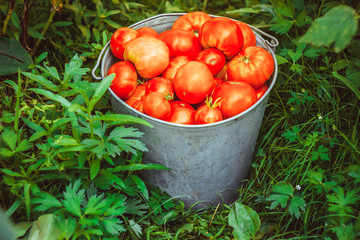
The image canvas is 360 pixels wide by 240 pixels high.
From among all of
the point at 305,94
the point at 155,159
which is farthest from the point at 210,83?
the point at 305,94

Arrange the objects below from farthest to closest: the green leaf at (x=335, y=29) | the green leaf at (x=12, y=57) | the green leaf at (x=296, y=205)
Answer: the green leaf at (x=12, y=57)
the green leaf at (x=296, y=205)
the green leaf at (x=335, y=29)

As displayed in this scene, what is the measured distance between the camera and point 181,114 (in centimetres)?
160

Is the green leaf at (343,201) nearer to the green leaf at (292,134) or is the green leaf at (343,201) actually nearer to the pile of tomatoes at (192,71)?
the green leaf at (292,134)

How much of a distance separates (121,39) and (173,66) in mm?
329

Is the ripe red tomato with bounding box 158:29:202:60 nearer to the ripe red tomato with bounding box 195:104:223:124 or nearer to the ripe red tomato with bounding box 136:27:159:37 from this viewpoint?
the ripe red tomato with bounding box 136:27:159:37

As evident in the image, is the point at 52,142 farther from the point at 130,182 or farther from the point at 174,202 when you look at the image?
the point at 174,202

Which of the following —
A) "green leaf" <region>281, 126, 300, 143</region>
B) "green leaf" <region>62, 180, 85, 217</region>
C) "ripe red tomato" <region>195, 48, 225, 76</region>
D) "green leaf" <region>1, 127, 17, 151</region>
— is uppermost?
"ripe red tomato" <region>195, 48, 225, 76</region>

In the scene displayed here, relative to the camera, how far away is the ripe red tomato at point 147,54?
1.71 m

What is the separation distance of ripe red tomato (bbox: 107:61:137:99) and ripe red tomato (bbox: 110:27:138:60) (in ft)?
0.45

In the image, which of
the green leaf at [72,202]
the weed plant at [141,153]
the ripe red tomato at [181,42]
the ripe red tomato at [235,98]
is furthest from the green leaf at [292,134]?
the green leaf at [72,202]

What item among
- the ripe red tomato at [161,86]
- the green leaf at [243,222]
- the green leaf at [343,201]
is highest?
the ripe red tomato at [161,86]

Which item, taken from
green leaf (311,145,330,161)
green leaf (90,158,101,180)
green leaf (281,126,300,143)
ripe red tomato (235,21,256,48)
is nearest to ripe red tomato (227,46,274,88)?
ripe red tomato (235,21,256,48)

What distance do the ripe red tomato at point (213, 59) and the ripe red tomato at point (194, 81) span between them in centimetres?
10

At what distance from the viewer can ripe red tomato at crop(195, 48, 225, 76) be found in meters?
1.73
